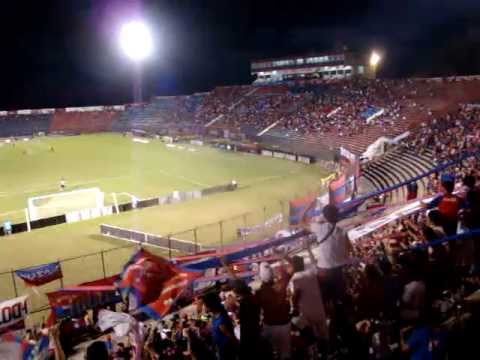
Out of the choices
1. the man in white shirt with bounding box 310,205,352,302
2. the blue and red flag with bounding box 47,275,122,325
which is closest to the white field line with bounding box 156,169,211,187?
the blue and red flag with bounding box 47,275,122,325

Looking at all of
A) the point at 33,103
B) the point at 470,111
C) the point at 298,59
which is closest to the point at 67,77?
the point at 33,103

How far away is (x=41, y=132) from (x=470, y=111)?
69589mm

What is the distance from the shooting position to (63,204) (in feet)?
107

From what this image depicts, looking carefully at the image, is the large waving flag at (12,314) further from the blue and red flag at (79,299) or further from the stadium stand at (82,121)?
the stadium stand at (82,121)

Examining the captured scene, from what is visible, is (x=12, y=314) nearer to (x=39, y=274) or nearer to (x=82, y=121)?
(x=39, y=274)

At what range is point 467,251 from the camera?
6922mm

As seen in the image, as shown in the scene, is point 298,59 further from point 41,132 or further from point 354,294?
point 354,294

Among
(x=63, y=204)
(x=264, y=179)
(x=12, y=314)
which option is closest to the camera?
(x=12, y=314)

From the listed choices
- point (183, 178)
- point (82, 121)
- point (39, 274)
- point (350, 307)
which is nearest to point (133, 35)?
point (183, 178)

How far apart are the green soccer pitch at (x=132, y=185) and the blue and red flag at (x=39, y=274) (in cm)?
414

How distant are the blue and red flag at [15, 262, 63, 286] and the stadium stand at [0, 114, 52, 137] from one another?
241ft

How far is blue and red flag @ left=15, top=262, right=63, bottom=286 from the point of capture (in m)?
15.4

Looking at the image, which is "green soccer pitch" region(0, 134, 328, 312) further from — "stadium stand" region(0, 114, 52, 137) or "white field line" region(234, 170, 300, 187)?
"stadium stand" region(0, 114, 52, 137)

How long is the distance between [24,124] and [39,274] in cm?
7793
